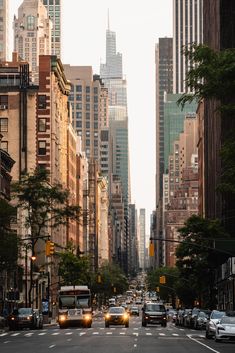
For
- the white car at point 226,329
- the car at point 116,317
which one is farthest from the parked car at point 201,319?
the white car at point 226,329

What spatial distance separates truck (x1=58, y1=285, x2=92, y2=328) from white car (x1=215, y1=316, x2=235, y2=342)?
3218 cm

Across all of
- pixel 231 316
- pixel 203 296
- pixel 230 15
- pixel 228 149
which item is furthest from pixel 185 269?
pixel 228 149

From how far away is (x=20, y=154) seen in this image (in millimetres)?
150500

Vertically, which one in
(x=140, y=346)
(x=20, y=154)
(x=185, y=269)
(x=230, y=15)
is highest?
(x=230, y=15)

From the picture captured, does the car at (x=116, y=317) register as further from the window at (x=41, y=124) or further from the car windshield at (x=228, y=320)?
the window at (x=41, y=124)

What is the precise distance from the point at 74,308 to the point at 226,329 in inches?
1343

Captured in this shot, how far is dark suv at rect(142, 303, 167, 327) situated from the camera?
291 feet

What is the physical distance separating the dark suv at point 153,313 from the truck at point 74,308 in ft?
18.1

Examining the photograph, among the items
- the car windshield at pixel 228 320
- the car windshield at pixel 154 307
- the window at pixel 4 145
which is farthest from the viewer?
the window at pixel 4 145

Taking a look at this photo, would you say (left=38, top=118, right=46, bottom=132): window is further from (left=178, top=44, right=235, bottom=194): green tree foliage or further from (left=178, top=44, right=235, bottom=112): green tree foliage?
(left=178, top=44, right=235, bottom=112): green tree foliage

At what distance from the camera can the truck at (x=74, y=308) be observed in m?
84.4

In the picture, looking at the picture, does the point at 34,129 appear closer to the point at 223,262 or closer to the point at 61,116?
the point at 61,116

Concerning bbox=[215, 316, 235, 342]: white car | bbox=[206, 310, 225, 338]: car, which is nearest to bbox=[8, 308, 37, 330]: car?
bbox=[206, 310, 225, 338]: car

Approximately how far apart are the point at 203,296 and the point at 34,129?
1517 inches
